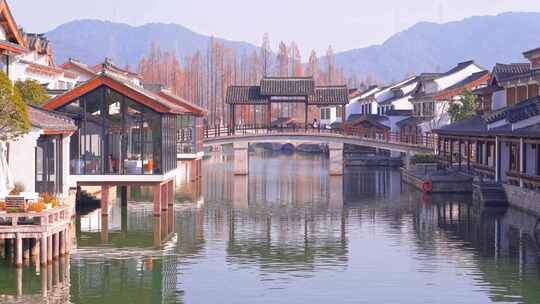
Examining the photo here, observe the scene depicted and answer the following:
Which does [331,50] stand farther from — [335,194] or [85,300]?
[85,300]

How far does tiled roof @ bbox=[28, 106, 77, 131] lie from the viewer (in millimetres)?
37531

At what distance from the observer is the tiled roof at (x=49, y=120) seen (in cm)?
3753

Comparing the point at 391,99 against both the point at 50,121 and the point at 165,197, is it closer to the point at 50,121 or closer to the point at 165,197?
the point at 165,197

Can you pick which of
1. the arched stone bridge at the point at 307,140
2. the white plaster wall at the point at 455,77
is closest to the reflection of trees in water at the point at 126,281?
the arched stone bridge at the point at 307,140

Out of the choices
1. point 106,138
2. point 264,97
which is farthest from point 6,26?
point 264,97

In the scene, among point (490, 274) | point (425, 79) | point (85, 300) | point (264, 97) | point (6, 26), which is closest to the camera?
point (85, 300)

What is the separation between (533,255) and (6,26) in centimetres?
2449

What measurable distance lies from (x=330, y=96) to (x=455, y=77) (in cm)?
2388

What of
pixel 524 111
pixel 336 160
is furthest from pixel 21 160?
pixel 336 160

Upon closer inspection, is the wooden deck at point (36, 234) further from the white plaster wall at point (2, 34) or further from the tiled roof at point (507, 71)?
the tiled roof at point (507, 71)

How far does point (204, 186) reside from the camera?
73.5 meters

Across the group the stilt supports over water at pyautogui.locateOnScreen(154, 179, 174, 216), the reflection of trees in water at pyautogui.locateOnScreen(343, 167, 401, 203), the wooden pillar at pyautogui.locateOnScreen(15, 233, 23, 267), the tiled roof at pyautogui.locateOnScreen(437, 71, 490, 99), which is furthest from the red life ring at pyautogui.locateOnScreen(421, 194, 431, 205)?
the tiled roof at pyautogui.locateOnScreen(437, 71, 490, 99)

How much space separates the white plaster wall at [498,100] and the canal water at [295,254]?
36.7 ft

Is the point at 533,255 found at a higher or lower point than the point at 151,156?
lower
